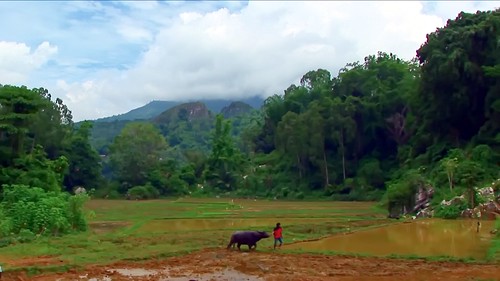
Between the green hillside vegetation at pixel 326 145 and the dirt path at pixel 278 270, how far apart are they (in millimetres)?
8688

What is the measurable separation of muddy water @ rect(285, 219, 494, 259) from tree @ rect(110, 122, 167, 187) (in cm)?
4450

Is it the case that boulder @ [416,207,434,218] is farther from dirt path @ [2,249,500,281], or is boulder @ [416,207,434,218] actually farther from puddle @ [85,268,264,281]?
puddle @ [85,268,264,281]

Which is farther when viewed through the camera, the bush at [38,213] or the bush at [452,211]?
the bush at [452,211]

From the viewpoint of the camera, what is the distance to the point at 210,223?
102ft

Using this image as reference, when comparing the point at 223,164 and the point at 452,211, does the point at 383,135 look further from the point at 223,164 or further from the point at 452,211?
the point at 452,211

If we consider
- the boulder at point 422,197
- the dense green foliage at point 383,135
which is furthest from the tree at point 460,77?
the boulder at point 422,197

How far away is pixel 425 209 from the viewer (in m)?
31.2

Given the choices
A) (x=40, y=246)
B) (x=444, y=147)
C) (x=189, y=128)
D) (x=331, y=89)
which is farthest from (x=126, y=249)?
(x=189, y=128)

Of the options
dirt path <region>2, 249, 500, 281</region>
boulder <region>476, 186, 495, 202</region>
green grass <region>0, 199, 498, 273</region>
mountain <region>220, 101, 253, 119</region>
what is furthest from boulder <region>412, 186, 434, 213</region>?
mountain <region>220, 101, 253, 119</region>

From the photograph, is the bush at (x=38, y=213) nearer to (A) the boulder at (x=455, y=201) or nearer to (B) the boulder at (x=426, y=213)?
(B) the boulder at (x=426, y=213)

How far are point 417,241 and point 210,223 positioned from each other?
13668 mm

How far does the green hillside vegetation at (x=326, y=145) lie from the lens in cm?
3017

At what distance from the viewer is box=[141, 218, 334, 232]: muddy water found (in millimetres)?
28406

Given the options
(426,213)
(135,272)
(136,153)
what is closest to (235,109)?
(136,153)
